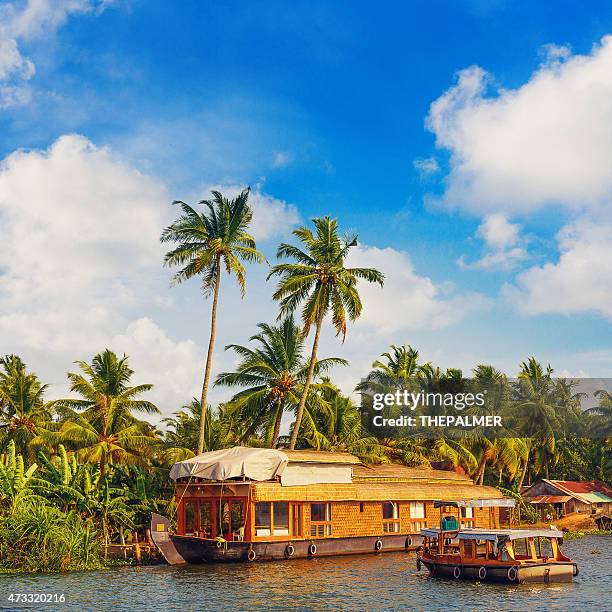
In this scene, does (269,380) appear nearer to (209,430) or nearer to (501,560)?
(209,430)

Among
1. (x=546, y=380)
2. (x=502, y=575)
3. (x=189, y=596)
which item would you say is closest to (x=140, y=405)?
(x=189, y=596)

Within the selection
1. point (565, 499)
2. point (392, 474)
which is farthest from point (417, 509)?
point (565, 499)

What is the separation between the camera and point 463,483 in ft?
143

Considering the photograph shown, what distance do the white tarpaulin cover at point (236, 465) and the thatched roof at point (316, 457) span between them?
839 millimetres

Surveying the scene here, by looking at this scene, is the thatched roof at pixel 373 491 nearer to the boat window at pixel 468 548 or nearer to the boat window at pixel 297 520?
the boat window at pixel 297 520

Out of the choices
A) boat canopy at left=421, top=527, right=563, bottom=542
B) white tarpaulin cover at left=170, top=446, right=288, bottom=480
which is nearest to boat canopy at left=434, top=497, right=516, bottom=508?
boat canopy at left=421, top=527, right=563, bottom=542

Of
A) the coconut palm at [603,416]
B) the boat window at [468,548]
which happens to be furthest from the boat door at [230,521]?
the coconut palm at [603,416]

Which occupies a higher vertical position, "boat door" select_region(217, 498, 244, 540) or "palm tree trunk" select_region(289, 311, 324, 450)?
"palm tree trunk" select_region(289, 311, 324, 450)

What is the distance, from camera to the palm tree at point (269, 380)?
4275cm

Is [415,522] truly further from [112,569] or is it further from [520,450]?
[520,450]

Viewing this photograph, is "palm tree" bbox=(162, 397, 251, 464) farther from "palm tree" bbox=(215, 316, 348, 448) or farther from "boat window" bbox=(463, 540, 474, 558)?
"boat window" bbox=(463, 540, 474, 558)

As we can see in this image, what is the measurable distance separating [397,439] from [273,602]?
1305 inches

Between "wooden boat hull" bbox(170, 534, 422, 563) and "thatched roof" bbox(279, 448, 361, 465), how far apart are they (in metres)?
3.44

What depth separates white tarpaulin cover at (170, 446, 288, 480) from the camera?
3203 centimetres
